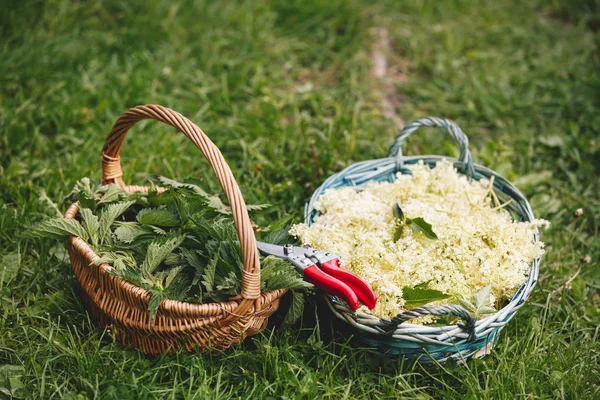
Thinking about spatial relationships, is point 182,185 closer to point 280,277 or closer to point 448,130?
point 280,277

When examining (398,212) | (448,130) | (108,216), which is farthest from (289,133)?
(108,216)

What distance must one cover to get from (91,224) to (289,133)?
1.57m

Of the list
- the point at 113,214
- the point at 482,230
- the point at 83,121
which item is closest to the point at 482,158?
the point at 482,230

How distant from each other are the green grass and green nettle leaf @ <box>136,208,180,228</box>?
1.20 feet

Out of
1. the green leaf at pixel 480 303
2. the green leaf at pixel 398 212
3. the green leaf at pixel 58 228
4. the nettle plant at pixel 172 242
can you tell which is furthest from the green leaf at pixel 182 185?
the green leaf at pixel 480 303

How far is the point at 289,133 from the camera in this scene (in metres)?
3.47

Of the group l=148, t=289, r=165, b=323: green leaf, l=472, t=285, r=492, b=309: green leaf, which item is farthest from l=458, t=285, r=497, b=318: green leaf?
l=148, t=289, r=165, b=323: green leaf

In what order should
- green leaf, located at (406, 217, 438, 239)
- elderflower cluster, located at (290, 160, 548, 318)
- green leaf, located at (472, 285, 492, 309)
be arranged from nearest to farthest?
green leaf, located at (472, 285, 492, 309)
elderflower cluster, located at (290, 160, 548, 318)
green leaf, located at (406, 217, 438, 239)

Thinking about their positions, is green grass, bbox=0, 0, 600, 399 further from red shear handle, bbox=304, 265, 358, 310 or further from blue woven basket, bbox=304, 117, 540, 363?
red shear handle, bbox=304, 265, 358, 310

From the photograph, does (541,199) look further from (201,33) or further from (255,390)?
(201,33)

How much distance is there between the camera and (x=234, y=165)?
3.23 metres

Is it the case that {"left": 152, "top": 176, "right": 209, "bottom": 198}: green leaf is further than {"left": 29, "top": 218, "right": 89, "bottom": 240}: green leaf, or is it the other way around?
{"left": 152, "top": 176, "right": 209, "bottom": 198}: green leaf

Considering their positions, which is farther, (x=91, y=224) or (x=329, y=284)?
(x=91, y=224)

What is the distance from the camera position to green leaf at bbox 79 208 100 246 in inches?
84.4
